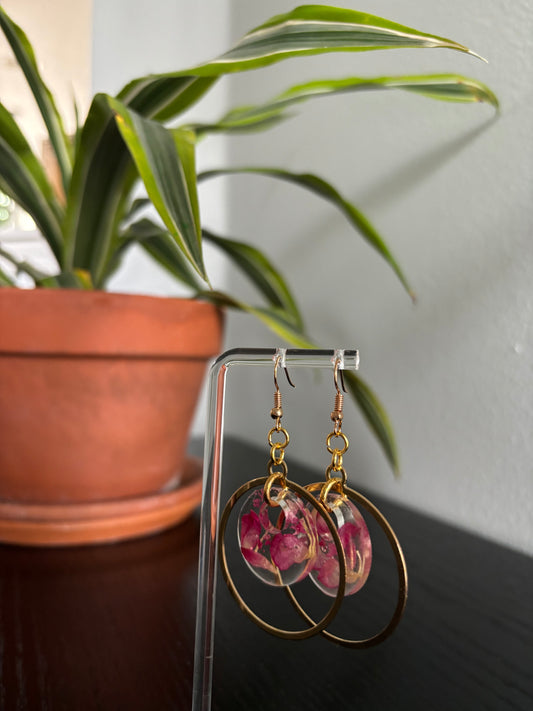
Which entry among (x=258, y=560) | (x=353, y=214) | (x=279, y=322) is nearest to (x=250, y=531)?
(x=258, y=560)

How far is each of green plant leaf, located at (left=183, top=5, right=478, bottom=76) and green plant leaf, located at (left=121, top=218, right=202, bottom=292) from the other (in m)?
0.18

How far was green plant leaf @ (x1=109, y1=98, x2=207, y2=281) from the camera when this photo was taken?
31cm

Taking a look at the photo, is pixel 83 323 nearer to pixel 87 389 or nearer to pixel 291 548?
pixel 87 389

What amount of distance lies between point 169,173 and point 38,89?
231mm

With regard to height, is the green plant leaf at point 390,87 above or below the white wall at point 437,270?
above

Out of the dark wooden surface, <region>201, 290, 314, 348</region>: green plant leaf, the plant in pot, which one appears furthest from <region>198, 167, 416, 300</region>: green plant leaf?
the dark wooden surface

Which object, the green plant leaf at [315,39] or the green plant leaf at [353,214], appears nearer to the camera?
the green plant leaf at [315,39]

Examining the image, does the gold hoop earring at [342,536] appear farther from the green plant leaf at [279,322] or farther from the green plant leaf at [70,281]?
the green plant leaf at [70,281]

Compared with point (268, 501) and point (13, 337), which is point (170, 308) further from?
point (268, 501)

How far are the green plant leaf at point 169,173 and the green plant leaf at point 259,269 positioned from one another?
215mm

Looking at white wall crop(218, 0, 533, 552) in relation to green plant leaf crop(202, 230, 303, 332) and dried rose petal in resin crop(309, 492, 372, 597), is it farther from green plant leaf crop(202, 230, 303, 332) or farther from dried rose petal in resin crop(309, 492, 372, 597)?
dried rose petal in resin crop(309, 492, 372, 597)

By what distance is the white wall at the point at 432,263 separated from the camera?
49 centimetres

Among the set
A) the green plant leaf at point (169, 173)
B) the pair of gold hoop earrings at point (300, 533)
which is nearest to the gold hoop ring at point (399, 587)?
the pair of gold hoop earrings at point (300, 533)

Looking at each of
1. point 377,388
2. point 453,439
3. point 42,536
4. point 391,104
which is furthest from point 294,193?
point 42,536
